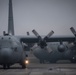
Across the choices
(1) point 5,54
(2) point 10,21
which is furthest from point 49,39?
(1) point 5,54

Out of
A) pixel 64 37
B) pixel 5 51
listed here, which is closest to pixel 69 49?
pixel 64 37

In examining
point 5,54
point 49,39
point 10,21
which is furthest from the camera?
point 10,21

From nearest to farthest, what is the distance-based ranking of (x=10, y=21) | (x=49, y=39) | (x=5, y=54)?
(x=5, y=54) → (x=49, y=39) → (x=10, y=21)

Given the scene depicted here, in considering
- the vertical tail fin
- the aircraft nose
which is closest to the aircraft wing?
the vertical tail fin

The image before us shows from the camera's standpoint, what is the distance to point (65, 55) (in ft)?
167

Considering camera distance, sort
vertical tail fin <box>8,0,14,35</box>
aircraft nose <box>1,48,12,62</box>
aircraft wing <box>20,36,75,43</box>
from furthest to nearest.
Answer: vertical tail fin <box>8,0,14,35</box> → aircraft wing <box>20,36,75,43</box> → aircraft nose <box>1,48,12,62</box>

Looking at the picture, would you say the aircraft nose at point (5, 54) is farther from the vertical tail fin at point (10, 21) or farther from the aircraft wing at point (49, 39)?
the vertical tail fin at point (10, 21)

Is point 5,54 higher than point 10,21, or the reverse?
point 10,21

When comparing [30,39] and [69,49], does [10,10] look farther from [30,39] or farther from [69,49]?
[69,49]

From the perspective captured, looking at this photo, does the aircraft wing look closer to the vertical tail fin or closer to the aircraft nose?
the vertical tail fin

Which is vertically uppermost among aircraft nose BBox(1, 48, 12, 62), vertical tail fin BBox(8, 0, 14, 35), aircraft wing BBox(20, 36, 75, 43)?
vertical tail fin BBox(8, 0, 14, 35)

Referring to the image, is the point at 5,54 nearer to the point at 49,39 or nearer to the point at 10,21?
the point at 49,39

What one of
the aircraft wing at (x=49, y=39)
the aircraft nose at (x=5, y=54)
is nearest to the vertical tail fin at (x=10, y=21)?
the aircraft wing at (x=49, y=39)

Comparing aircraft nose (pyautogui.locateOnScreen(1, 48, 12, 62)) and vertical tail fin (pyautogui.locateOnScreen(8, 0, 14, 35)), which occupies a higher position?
vertical tail fin (pyautogui.locateOnScreen(8, 0, 14, 35))
